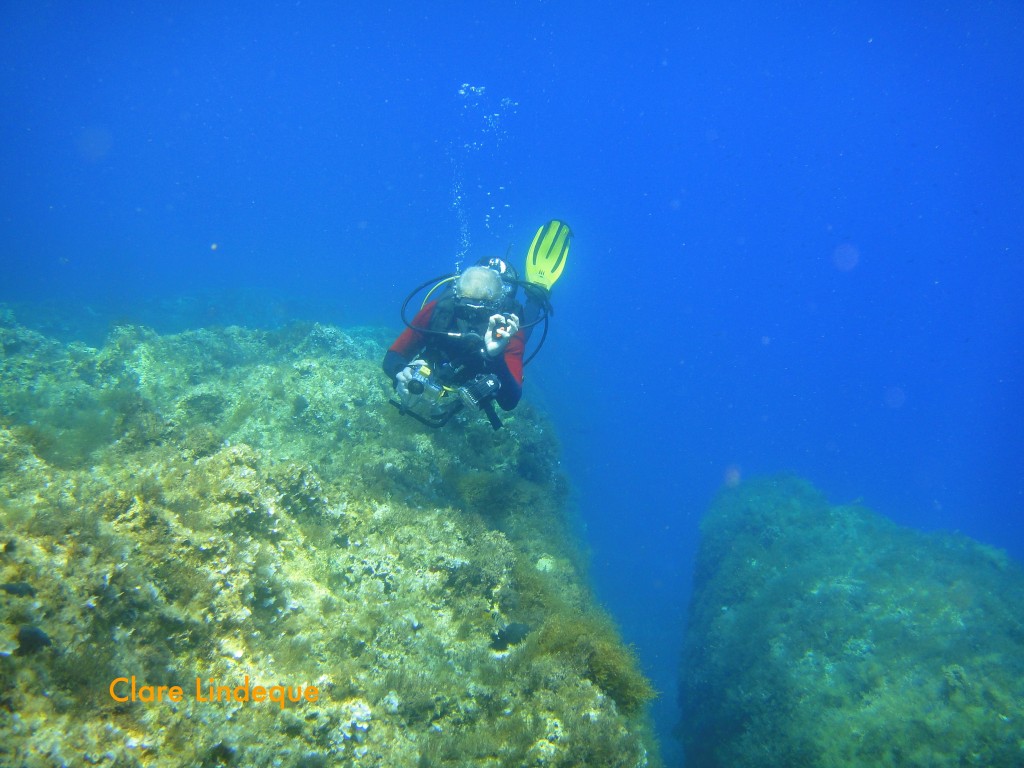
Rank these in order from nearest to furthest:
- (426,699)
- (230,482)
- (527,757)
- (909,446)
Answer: (527,757) < (426,699) < (230,482) < (909,446)

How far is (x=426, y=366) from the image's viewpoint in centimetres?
567

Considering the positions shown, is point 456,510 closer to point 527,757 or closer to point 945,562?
point 527,757

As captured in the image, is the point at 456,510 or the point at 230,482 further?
the point at 456,510

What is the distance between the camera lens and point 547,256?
34.8ft

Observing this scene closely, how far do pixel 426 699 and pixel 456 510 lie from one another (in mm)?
2676

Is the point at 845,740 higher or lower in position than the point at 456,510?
lower

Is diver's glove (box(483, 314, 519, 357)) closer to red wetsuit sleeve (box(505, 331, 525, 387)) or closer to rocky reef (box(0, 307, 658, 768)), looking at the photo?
red wetsuit sleeve (box(505, 331, 525, 387))

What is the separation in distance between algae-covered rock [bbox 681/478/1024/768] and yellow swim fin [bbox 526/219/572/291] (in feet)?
28.6

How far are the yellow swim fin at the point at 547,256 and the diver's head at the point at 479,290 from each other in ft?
14.7

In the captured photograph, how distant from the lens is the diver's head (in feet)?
20.0

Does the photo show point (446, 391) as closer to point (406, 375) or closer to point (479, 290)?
point (406, 375)

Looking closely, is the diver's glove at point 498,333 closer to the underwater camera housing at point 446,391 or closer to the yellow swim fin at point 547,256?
the underwater camera housing at point 446,391

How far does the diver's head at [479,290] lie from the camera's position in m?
6.10

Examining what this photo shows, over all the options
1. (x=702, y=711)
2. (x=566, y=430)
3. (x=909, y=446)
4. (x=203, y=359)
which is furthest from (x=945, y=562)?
(x=909, y=446)
